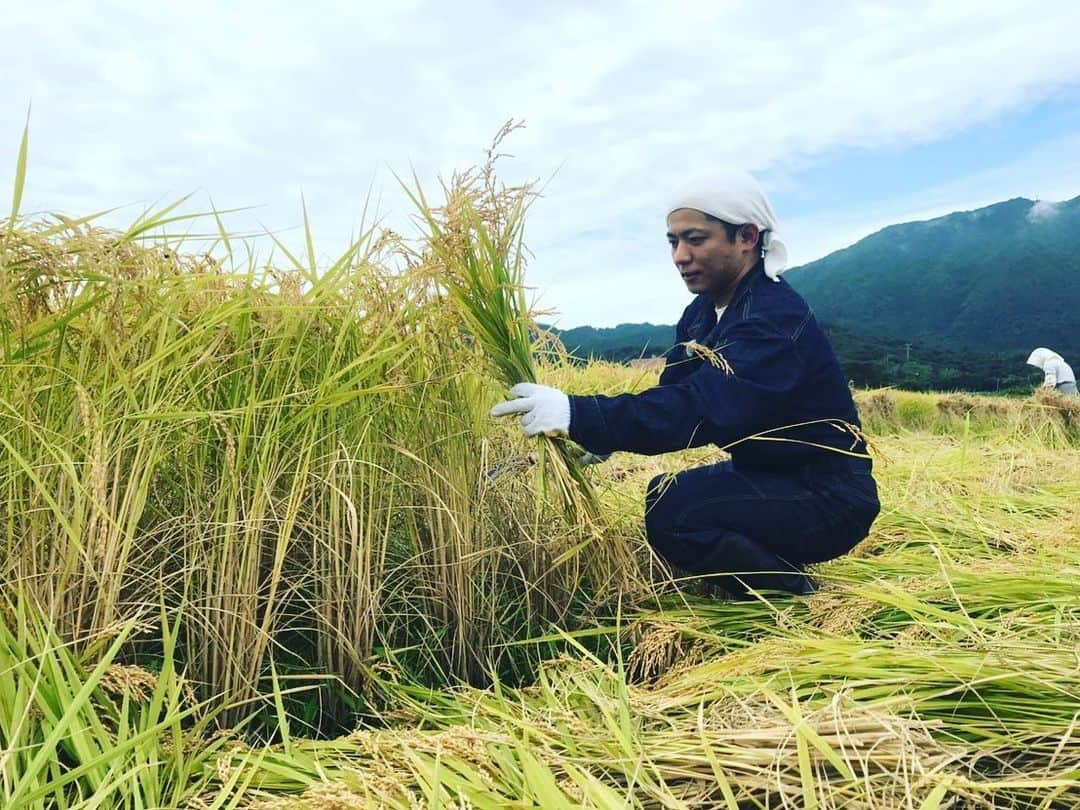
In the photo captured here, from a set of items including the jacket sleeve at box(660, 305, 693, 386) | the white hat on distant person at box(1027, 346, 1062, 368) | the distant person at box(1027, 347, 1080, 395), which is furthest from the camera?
the white hat on distant person at box(1027, 346, 1062, 368)

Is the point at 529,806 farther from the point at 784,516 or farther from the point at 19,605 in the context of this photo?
the point at 784,516

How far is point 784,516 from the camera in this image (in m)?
2.21

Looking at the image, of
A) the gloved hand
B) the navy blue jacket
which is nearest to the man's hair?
the navy blue jacket

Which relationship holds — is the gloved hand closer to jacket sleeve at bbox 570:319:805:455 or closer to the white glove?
jacket sleeve at bbox 570:319:805:455

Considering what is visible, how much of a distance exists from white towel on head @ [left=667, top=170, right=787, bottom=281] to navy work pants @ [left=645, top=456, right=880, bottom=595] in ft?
1.85

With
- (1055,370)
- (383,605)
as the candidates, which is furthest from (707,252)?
(1055,370)

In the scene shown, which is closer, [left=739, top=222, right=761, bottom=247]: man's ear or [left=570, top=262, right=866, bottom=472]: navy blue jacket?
[left=570, top=262, right=866, bottom=472]: navy blue jacket

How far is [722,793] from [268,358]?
4.01 feet

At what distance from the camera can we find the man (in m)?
2.08

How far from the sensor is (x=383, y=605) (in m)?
1.88

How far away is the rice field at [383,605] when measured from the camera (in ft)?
4.34

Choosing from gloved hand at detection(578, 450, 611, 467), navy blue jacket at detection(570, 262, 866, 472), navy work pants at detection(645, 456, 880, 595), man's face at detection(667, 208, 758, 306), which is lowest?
navy work pants at detection(645, 456, 880, 595)

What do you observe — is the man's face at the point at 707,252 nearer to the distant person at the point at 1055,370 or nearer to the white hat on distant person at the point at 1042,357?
the distant person at the point at 1055,370

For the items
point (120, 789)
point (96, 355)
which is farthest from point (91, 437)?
point (120, 789)
